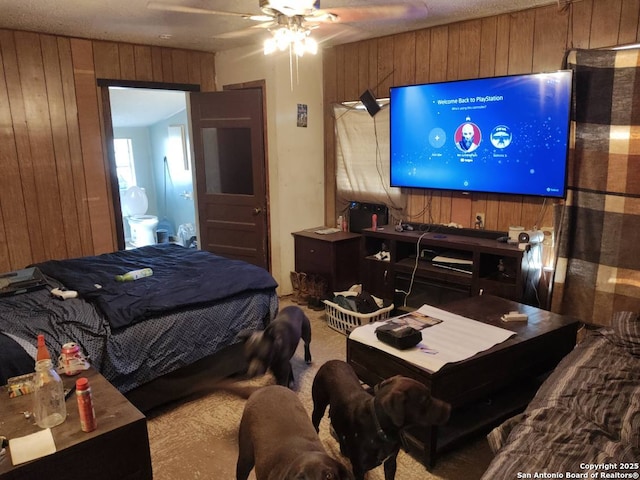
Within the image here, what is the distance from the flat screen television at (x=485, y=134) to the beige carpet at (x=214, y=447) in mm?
1789

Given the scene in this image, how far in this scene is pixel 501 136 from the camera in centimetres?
324

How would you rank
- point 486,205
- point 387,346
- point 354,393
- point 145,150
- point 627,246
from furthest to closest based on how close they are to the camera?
point 145,150, point 486,205, point 627,246, point 387,346, point 354,393

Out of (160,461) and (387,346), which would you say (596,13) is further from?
(160,461)

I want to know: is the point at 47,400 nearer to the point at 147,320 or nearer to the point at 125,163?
the point at 147,320

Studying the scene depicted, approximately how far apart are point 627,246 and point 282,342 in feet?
6.75

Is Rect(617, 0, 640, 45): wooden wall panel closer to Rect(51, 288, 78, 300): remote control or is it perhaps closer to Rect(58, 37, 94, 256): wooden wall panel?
Rect(51, 288, 78, 300): remote control

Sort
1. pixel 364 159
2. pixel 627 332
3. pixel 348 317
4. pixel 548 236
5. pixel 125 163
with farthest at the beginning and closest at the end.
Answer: pixel 125 163
pixel 364 159
pixel 348 317
pixel 548 236
pixel 627 332

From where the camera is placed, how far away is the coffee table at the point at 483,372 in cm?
204

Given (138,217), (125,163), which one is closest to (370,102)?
(138,217)

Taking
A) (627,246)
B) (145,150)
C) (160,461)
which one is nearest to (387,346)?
(160,461)

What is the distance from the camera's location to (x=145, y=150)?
6.72 metres

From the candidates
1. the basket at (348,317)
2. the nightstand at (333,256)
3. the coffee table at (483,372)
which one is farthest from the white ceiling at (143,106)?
the coffee table at (483,372)

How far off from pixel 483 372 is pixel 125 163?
593cm

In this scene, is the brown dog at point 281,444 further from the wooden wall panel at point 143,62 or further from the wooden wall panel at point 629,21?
the wooden wall panel at point 143,62
